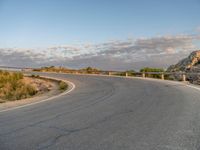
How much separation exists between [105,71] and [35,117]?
130ft

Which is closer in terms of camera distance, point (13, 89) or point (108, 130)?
point (108, 130)

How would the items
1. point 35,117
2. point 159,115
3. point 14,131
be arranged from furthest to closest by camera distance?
1. point 35,117
2. point 159,115
3. point 14,131

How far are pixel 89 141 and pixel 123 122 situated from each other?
203 centimetres

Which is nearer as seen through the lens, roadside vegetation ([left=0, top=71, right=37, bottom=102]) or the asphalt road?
the asphalt road

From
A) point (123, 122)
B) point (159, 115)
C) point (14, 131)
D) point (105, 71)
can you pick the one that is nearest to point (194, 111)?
point (159, 115)

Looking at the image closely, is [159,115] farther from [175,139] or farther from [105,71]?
[105,71]

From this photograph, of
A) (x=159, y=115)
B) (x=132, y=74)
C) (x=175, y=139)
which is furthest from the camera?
(x=132, y=74)

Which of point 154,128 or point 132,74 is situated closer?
point 154,128

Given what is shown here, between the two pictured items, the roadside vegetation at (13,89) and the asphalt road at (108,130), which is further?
the roadside vegetation at (13,89)

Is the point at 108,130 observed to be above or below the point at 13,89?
above

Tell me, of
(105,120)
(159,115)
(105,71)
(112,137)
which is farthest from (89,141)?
(105,71)

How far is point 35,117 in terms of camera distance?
379 inches

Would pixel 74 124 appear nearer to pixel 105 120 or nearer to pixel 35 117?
pixel 105 120

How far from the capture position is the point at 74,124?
26.5 ft
